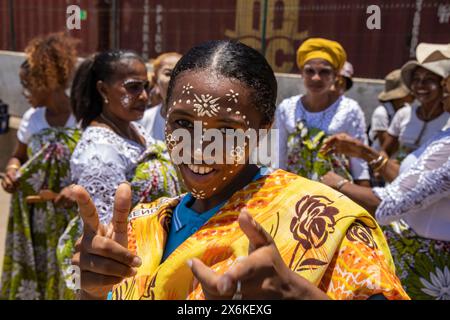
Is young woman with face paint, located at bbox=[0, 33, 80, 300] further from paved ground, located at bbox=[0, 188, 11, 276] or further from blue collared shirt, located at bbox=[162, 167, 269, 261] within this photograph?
blue collared shirt, located at bbox=[162, 167, 269, 261]

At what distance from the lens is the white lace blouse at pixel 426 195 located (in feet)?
7.22

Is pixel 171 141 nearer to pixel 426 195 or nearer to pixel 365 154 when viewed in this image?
pixel 426 195

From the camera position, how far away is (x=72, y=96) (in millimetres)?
2953

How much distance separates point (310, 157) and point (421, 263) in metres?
1.37

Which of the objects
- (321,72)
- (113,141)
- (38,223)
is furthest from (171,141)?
(321,72)

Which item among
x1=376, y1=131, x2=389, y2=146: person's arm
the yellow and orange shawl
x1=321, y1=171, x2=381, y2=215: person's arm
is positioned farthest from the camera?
x1=376, y1=131, x2=389, y2=146: person's arm

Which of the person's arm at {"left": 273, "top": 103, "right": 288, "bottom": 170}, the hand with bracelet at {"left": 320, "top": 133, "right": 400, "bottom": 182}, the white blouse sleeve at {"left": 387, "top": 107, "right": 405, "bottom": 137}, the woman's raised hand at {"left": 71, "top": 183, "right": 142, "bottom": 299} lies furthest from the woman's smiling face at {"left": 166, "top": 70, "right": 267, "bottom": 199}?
the white blouse sleeve at {"left": 387, "top": 107, "right": 405, "bottom": 137}

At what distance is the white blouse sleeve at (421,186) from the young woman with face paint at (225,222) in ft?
3.42

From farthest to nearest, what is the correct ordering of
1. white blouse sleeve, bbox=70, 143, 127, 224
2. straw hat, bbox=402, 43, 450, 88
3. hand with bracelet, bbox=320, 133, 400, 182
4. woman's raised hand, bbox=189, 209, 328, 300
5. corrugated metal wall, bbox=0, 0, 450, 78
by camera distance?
corrugated metal wall, bbox=0, 0, 450, 78
hand with bracelet, bbox=320, 133, 400, 182
straw hat, bbox=402, 43, 450, 88
white blouse sleeve, bbox=70, 143, 127, 224
woman's raised hand, bbox=189, 209, 328, 300

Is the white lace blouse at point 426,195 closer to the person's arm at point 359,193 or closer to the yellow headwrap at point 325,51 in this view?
the person's arm at point 359,193

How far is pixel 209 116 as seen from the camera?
1302 millimetres

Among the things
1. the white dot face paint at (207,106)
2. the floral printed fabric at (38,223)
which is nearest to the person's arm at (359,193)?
the white dot face paint at (207,106)

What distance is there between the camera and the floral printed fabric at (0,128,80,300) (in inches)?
134

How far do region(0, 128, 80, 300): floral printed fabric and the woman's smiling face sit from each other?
218 cm
